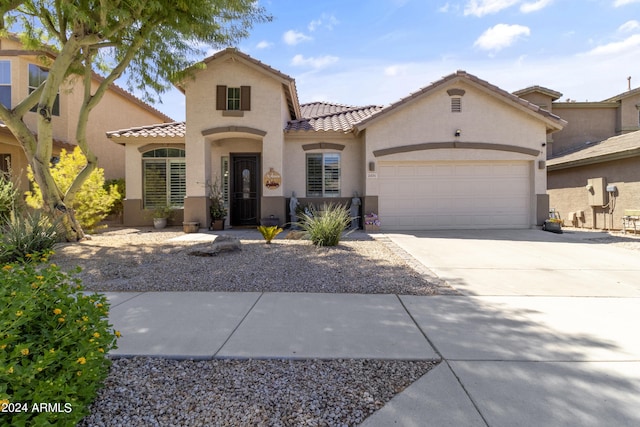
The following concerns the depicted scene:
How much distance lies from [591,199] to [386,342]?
15.2 m

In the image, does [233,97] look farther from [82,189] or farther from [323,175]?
[82,189]

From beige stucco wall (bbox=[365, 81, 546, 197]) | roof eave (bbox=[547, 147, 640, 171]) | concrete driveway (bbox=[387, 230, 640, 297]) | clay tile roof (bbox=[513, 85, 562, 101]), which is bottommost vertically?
concrete driveway (bbox=[387, 230, 640, 297])

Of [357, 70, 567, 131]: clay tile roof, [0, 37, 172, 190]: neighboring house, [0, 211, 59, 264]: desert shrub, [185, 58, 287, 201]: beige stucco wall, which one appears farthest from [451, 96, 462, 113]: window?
[0, 37, 172, 190]: neighboring house

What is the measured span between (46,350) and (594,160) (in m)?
17.6

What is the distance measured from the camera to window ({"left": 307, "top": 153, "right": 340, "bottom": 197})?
526 inches

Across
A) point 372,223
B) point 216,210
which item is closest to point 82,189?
point 216,210

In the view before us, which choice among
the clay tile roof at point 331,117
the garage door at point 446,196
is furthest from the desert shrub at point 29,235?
the garage door at point 446,196

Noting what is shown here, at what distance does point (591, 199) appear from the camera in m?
14.1

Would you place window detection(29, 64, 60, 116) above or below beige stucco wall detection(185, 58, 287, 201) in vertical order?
above

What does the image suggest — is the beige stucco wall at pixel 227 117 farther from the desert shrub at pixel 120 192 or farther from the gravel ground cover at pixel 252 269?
the desert shrub at pixel 120 192

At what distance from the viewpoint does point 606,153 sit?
13148mm

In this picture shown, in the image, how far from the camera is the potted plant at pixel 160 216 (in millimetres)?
13219

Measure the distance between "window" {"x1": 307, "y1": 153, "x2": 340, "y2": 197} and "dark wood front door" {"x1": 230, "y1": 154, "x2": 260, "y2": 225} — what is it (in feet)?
7.16

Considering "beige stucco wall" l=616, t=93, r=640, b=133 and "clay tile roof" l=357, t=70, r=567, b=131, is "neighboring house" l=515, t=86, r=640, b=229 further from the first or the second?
"clay tile roof" l=357, t=70, r=567, b=131
